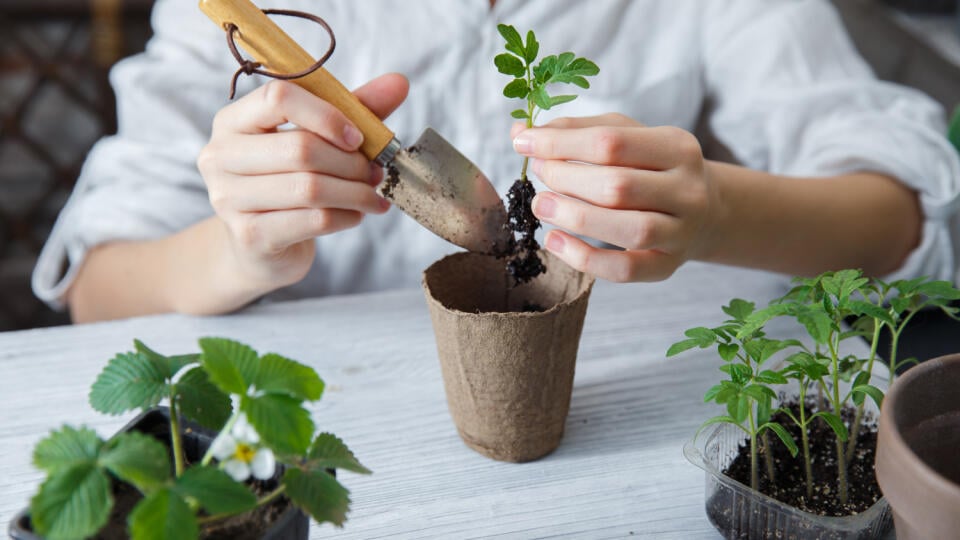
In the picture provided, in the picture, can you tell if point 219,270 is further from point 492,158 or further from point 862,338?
point 862,338

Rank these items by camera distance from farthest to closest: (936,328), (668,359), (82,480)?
1. (936,328)
2. (668,359)
3. (82,480)

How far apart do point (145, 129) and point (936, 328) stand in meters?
1.00

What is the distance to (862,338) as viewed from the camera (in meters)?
0.86

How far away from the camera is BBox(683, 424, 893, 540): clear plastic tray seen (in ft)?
1.86

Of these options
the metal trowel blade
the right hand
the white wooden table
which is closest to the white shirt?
the white wooden table

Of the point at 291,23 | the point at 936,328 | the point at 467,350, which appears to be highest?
the point at 291,23

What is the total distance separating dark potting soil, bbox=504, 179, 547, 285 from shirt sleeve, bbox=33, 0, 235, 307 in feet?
1.78

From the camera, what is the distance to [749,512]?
590 mm

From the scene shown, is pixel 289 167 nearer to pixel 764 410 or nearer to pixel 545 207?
pixel 545 207

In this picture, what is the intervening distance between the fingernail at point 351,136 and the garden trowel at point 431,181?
0.5 inches

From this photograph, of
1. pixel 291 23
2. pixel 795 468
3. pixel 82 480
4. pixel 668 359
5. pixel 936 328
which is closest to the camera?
pixel 82 480

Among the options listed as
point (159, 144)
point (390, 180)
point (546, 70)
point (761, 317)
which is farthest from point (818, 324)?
point (159, 144)

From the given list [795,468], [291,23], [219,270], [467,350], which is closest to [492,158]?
[291,23]

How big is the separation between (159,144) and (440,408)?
57 cm
